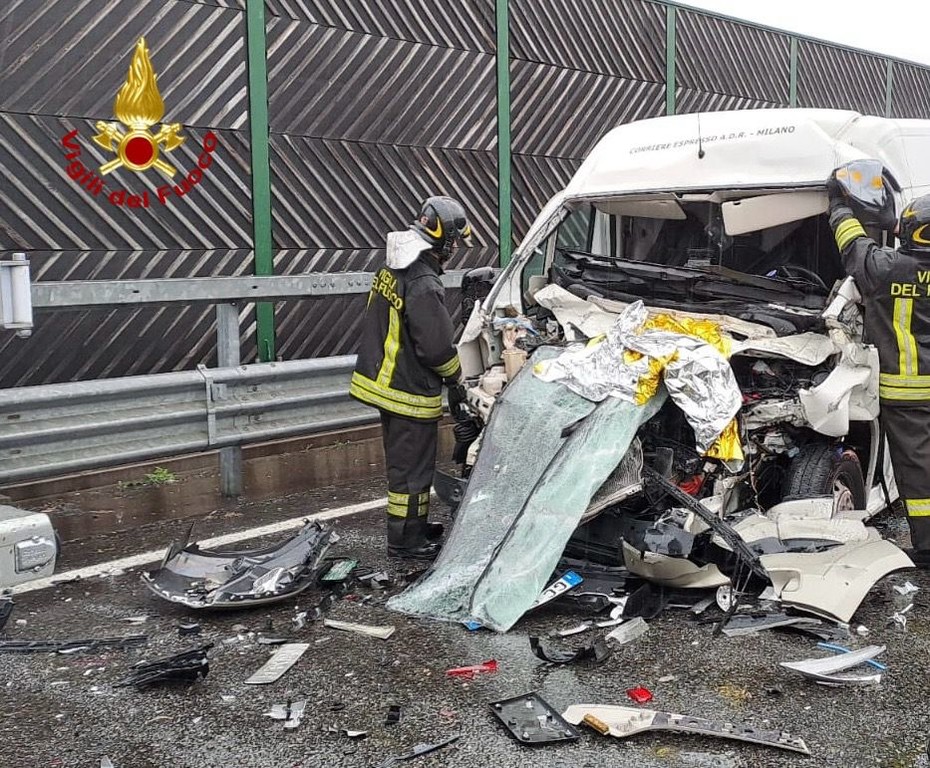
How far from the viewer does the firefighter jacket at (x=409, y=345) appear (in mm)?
5004

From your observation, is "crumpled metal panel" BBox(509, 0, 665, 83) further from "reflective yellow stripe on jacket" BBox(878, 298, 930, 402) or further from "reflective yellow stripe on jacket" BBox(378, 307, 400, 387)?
"reflective yellow stripe on jacket" BBox(878, 298, 930, 402)

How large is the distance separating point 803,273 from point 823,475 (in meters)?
1.19

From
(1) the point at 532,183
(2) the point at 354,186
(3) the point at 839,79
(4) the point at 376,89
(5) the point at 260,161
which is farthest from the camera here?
(3) the point at 839,79

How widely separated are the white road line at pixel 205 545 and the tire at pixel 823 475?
8.31 feet

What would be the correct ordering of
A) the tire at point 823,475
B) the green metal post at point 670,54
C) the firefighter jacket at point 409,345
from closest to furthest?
the tire at point 823,475
the firefighter jacket at point 409,345
the green metal post at point 670,54

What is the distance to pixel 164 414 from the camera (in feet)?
18.2

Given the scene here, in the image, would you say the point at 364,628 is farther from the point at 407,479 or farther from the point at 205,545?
the point at 205,545

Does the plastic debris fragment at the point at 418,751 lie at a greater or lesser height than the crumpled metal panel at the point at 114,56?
lesser

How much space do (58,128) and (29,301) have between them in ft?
10.8

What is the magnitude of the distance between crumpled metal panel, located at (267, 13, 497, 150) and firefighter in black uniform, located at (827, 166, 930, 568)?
16.4 ft

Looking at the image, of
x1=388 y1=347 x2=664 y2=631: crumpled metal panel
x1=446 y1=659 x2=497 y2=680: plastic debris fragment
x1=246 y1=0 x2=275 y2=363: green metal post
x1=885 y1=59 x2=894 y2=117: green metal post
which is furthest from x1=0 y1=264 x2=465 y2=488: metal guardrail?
x1=885 y1=59 x2=894 y2=117: green metal post

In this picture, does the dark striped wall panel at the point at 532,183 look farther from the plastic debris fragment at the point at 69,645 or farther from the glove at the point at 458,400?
the plastic debris fragment at the point at 69,645

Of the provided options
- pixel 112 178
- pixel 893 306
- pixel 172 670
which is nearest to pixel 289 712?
pixel 172 670

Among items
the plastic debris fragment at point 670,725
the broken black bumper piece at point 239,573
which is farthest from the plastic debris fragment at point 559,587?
the broken black bumper piece at point 239,573
